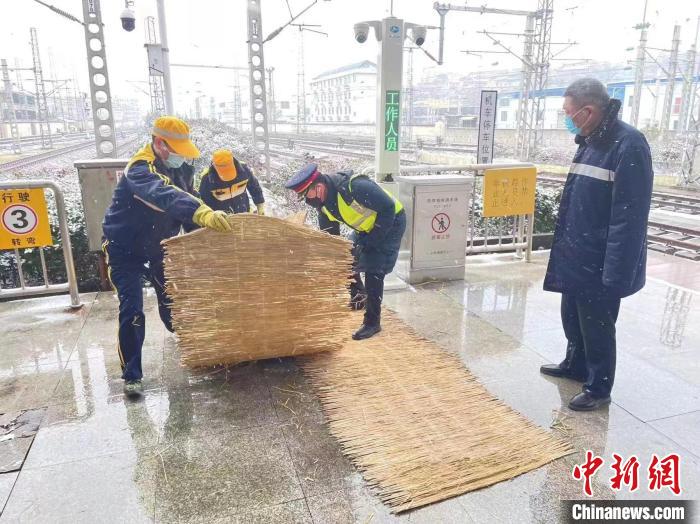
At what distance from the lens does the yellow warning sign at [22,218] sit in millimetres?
4484

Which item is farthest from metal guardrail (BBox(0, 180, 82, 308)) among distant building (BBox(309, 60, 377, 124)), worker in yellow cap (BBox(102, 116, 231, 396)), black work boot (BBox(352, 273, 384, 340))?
distant building (BBox(309, 60, 377, 124))

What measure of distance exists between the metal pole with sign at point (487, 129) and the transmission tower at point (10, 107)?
6.52 metres

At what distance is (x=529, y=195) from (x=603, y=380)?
3502 mm

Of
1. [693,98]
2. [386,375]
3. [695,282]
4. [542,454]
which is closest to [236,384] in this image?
[386,375]

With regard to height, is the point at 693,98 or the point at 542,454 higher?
the point at 693,98

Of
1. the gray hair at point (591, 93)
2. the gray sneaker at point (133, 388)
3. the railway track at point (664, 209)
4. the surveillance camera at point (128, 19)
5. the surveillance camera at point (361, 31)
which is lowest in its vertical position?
the gray sneaker at point (133, 388)

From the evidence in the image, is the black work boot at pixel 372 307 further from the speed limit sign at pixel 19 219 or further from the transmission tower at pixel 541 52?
the transmission tower at pixel 541 52

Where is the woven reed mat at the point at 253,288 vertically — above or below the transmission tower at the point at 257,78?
below

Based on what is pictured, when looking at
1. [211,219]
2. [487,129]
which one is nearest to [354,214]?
[211,219]

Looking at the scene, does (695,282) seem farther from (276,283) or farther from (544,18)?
(544,18)

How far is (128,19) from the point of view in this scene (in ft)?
24.3

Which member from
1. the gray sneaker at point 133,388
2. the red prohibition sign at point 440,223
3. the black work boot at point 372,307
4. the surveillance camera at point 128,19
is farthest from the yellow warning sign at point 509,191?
the surveillance camera at point 128,19

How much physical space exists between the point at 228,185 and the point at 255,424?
2.74 m

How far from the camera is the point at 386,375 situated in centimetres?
343
